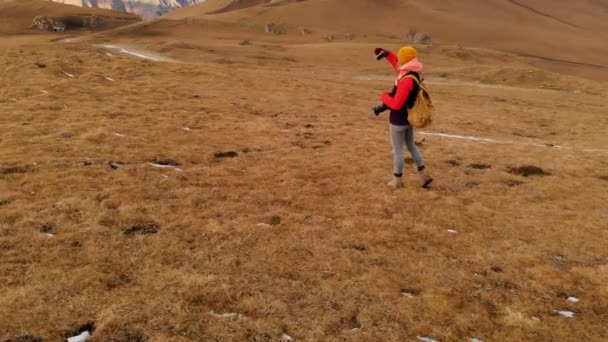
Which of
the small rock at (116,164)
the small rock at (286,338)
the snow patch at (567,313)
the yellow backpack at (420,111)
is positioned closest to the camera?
the small rock at (286,338)

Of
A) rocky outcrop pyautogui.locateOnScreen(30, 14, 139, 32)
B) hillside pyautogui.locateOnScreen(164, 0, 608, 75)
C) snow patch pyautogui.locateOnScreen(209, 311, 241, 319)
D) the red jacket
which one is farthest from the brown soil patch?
rocky outcrop pyautogui.locateOnScreen(30, 14, 139, 32)

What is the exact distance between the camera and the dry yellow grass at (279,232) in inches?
260

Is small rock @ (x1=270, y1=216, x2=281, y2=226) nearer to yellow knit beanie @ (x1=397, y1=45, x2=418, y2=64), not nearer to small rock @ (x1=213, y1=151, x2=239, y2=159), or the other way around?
yellow knit beanie @ (x1=397, y1=45, x2=418, y2=64)

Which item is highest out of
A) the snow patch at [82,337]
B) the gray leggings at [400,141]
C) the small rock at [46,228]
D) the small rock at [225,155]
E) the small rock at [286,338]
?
the gray leggings at [400,141]

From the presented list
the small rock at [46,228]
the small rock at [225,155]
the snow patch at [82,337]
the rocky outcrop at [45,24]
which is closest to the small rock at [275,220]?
the small rock at [46,228]

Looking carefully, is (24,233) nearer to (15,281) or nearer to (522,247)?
(15,281)

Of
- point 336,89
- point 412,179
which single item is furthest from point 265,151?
point 336,89

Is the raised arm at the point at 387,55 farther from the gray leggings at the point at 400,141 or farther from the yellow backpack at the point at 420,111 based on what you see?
the gray leggings at the point at 400,141

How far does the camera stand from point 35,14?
14138 centimetres

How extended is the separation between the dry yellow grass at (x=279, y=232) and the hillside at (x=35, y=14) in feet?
433

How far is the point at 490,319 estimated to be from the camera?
22.7ft

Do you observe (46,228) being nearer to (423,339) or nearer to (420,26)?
(423,339)

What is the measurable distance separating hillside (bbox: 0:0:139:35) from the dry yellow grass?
5193 inches

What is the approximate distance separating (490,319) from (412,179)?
22.1 feet
